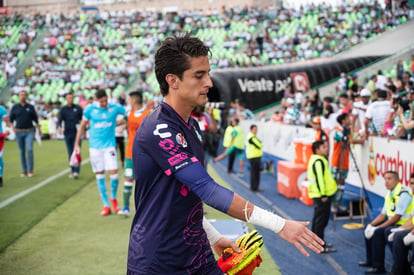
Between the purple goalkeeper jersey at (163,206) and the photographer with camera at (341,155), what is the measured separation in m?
7.86

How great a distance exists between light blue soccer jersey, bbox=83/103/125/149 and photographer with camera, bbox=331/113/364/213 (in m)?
4.38

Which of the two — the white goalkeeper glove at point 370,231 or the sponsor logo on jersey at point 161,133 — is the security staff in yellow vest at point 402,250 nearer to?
the white goalkeeper glove at point 370,231

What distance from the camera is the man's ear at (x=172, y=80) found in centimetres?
262

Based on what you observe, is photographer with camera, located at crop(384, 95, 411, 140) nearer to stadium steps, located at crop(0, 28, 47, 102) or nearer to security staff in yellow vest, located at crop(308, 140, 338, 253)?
security staff in yellow vest, located at crop(308, 140, 338, 253)

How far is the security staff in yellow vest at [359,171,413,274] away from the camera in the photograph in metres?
6.66

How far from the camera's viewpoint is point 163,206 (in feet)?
8.36

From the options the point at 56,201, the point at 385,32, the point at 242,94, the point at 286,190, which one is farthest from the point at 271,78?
the point at 56,201

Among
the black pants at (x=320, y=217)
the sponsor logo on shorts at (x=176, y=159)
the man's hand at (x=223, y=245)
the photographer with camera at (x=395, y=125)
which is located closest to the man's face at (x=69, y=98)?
the photographer with camera at (x=395, y=125)

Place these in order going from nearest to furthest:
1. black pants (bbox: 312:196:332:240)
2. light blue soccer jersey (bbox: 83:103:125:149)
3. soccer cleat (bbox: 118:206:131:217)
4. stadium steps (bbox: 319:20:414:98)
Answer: black pants (bbox: 312:196:332:240) < light blue soccer jersey (bbox: 83:103:125:149) < soccer cleat (bbox: 118:206:131:217) < stadium steps (bbox: 319:20:414:98)

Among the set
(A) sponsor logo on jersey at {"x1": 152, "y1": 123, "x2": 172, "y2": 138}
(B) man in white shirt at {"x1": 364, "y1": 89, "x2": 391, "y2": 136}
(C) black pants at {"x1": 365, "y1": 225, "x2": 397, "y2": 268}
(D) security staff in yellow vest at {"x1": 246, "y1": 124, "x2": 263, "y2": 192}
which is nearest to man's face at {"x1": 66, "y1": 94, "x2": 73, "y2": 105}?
(D) security staff in yellow vest at {"x1": 246, "y1": 124, "x2": 263, "y2": 192}

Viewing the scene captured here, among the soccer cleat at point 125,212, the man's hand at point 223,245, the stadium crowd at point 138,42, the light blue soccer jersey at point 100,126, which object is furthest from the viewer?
the stadium crowd at point 138,42

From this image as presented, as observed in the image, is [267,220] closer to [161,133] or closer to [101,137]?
[161,133]

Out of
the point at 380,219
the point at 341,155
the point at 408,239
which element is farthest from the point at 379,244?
the point at 341,155

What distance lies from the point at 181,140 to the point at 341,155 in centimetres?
827
